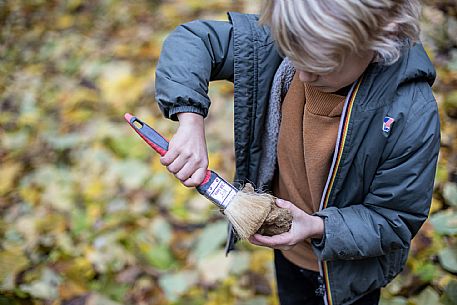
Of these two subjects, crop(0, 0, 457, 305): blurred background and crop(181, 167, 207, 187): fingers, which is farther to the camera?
crop(0, 0, 457, 305): blurred background

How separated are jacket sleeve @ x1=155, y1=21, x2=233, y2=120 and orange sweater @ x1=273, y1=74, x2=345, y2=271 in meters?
0.22

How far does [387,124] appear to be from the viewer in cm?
119

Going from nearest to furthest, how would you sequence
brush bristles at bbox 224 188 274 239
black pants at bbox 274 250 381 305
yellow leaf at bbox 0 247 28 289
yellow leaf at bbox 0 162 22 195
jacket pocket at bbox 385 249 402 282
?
brush bristles at bbox 224 188 274 239, jacket pocket at bbox 385 249 402 282, black pants at bbox 274 250 381 305, yellow leaf at bbox 0 247 28 289, yellow leaf at bbox 0 162 22 195

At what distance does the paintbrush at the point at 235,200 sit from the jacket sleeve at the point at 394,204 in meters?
0.17

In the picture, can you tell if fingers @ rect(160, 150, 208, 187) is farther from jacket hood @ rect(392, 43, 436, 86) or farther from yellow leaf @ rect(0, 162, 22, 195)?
yellow leaf @ rect(0, 162, 22, 195)

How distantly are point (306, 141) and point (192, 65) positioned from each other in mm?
367

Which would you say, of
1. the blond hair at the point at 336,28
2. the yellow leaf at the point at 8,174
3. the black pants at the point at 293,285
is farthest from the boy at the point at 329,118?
the yellow leaf at the point at 8,174

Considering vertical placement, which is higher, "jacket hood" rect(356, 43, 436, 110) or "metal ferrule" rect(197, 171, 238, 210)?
"jacket hood" rect(356, 43, 436, 110)

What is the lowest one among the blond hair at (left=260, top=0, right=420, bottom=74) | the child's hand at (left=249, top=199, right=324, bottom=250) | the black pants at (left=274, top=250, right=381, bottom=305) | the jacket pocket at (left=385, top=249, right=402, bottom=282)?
the black pants at (left=274, top=250, right=381, bottom=305)

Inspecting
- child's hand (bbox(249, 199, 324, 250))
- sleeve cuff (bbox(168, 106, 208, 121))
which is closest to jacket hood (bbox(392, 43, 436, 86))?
child's hand (bbox(249, 199, 324, 250))

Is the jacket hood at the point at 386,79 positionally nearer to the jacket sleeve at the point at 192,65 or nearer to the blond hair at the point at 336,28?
the blond hair at the point at 336,28

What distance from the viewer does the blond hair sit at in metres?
1.00

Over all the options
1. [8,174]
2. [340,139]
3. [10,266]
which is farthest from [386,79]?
[8,174]

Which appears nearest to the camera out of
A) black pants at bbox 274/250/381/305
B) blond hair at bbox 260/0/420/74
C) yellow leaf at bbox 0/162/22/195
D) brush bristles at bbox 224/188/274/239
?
blond hair at bbox 260/0/420/74
